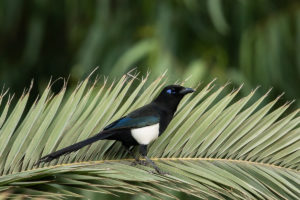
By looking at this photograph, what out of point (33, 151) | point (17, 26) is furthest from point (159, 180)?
point (17, 26)

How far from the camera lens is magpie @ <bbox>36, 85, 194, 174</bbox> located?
2.00 m

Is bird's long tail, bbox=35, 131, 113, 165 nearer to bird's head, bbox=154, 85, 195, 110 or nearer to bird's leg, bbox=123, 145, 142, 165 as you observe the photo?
bird's leg, bbox=123, 145, 142, 165

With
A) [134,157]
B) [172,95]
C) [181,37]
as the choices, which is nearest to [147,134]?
[134,157]

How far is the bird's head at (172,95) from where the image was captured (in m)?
2.26

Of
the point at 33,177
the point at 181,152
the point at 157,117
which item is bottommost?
the point at 33,177

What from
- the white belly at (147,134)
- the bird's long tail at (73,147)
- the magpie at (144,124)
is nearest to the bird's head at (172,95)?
the magpie at (144,124)

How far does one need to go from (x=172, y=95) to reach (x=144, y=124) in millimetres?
190

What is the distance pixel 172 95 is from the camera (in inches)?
90.7

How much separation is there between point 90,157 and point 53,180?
406 millimetres

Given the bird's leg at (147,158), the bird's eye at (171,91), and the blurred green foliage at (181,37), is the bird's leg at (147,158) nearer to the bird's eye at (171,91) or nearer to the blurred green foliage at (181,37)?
the bird's eye at (171,91)

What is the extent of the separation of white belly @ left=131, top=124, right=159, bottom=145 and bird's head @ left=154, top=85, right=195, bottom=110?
0.52 feet

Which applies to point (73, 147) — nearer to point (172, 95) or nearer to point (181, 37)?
point (172, 95)

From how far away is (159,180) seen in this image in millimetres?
1668

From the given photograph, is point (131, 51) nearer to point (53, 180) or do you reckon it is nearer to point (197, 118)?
point (197, 118)
